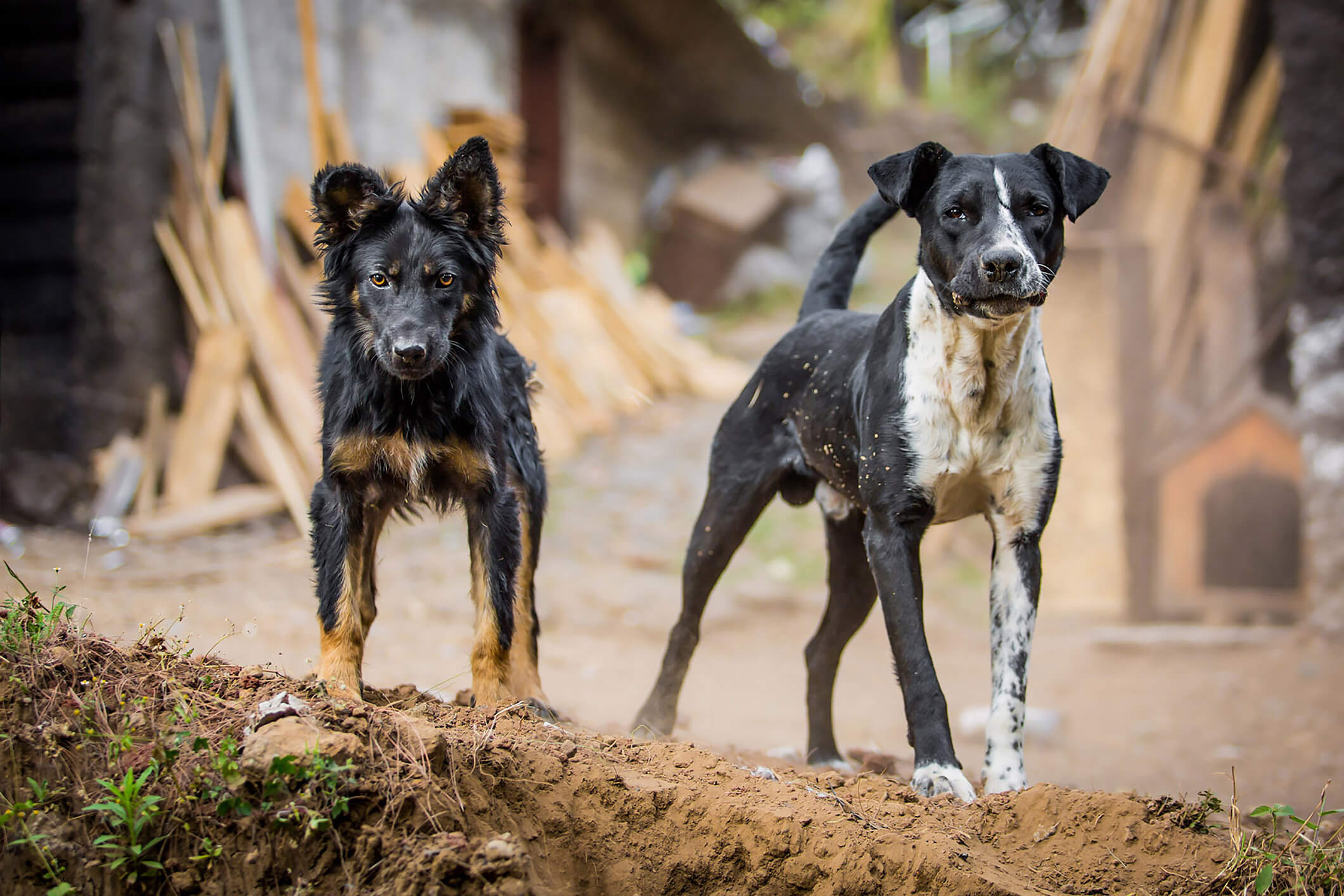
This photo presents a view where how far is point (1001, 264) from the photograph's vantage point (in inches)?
123

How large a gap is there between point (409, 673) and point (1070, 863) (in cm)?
419

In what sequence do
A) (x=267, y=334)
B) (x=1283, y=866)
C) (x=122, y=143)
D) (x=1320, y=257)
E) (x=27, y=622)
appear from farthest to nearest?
(x=267, y=334) → (x=122, y=143) → (x=1320, y=257) → (x=27, y=622) → (x=1283, y=866)

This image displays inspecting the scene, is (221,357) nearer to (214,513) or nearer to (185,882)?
(214,513)

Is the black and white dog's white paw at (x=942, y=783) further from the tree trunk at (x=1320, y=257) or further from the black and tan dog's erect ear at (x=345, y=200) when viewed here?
the tree trunk at (x=1320, y=257)

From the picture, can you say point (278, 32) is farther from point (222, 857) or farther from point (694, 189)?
point (222, 857)

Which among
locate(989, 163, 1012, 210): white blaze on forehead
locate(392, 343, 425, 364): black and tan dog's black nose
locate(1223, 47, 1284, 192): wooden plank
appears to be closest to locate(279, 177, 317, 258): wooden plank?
locate(392, 343, 425, 364): black and tan dog's black nose

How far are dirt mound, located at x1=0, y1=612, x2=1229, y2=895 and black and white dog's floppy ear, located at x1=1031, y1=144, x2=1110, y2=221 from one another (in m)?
1.81

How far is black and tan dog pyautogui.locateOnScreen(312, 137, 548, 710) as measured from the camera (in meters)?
3.24

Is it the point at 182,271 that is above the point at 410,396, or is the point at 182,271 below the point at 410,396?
above

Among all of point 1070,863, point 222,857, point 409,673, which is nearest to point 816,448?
point 1070,863

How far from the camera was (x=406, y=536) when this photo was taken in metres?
8.80

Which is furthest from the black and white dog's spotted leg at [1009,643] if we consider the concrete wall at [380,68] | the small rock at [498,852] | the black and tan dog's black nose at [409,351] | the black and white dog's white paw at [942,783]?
the concrete wall at [380,68]

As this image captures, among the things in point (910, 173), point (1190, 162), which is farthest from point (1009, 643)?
point (1190, 162)

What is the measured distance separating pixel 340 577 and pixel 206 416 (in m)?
6.17
